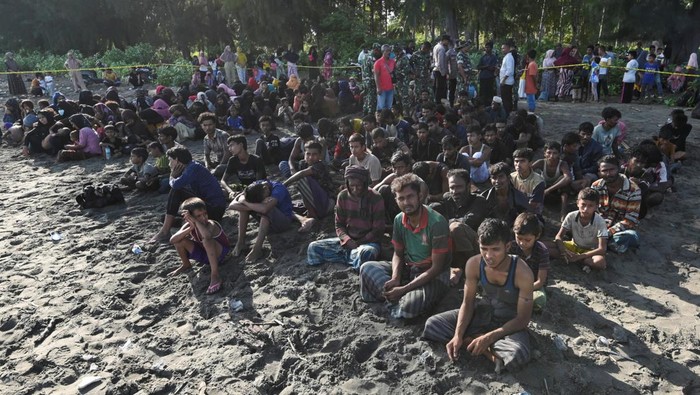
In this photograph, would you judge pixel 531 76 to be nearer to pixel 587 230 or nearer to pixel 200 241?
pixel 587 230

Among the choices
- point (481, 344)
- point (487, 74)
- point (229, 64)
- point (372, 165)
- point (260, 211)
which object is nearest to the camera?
point (481, 344)

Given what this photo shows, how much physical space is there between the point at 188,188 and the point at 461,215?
3.22m

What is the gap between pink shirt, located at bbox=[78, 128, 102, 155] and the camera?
9945 mm

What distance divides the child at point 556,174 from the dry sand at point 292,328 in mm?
293

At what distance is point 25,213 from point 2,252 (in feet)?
4.87

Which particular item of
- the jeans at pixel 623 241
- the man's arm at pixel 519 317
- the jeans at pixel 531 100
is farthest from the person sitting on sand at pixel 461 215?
the jeans at pixel 531 100

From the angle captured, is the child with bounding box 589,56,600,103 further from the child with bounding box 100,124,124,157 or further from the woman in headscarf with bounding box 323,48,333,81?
the child with bounding box 100,124,124,157

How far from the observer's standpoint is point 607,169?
4926 mm

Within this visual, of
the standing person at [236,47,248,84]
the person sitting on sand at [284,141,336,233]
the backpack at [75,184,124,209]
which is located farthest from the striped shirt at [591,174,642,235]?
the standing person at [236,47,248,84]

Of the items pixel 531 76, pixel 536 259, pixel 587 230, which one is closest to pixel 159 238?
pixel 536 259

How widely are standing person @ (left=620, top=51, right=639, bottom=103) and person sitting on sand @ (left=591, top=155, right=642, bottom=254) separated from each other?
8.57 metres

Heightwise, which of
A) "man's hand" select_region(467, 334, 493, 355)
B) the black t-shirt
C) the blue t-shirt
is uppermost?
the blue t-shirt

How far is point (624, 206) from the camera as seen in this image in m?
5.02

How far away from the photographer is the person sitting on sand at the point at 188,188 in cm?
588
